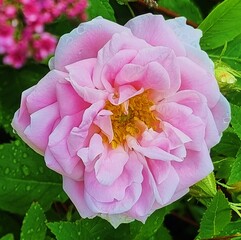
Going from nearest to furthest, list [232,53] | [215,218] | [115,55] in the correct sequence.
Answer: [115,55]
[215,218]
[232,53]

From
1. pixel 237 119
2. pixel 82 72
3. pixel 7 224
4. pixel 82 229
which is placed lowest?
pixel 7 224

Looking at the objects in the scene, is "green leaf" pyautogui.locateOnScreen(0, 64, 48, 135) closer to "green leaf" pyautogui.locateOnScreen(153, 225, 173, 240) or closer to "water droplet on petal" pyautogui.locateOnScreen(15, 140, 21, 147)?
"water droplet on petal" pyautogui.locateOnScreen(15, 140, 21, 147)

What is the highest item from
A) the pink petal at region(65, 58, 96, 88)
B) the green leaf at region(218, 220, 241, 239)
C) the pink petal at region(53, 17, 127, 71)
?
the pink petal at region(53, 17, 127, 71)

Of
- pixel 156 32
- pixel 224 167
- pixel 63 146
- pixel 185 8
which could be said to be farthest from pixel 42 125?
pixel 185 8

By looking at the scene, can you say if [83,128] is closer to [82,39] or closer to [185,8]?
[82,39]

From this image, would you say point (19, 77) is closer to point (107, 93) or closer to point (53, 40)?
point (53, 40)

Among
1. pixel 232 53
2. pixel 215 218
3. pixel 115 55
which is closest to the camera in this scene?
pixel 115 55

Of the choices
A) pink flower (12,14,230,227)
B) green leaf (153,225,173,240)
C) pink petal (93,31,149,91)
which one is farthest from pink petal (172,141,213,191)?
green leaf (153,225,173,240)
